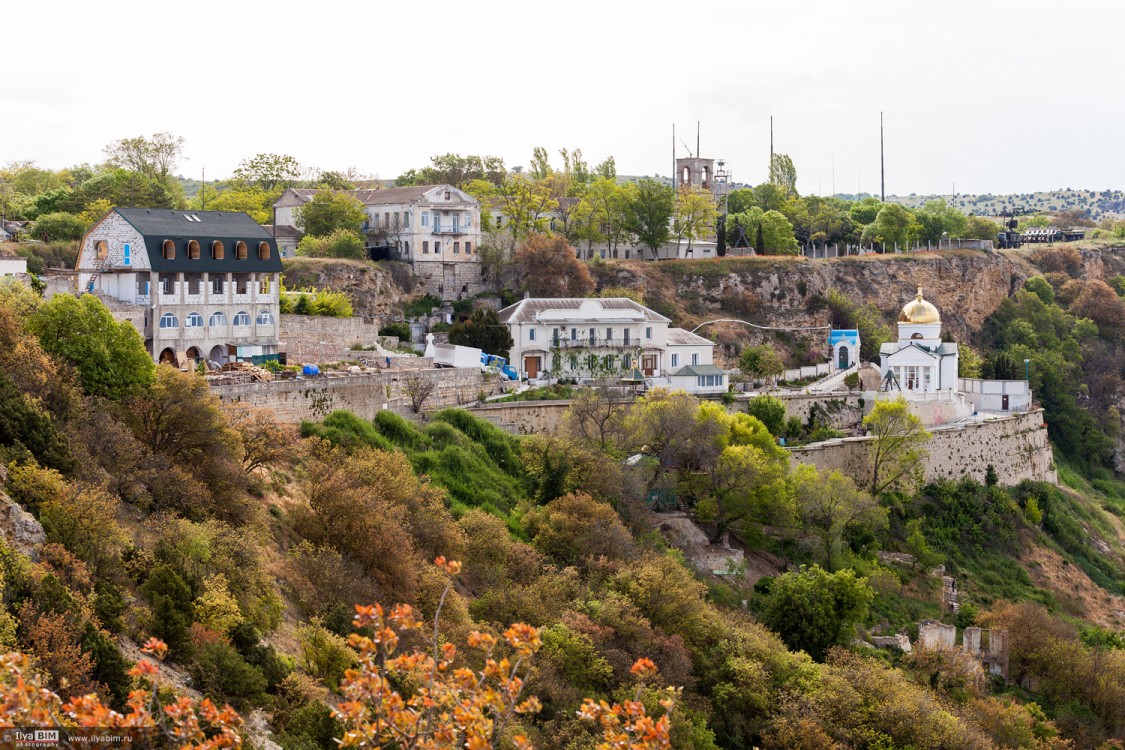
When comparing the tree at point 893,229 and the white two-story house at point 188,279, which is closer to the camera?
the white two-story house at point 188,279

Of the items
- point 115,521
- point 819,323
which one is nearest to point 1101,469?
point 819,323

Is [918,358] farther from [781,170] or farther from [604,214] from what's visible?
[781,170]

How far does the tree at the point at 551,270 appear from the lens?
62.8 metres

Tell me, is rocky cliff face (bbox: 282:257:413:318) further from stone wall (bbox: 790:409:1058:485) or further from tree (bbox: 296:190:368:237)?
stone wall (bbox: 790:409:1058:485)

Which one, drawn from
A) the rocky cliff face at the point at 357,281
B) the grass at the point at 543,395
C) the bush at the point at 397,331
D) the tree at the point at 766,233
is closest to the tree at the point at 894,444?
the grass at the point at 543,395

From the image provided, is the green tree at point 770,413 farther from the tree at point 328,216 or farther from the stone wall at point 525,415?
the tree at point 328,216

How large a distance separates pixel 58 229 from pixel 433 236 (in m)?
17.2

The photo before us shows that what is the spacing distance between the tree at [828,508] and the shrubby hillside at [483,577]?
110 millimetres

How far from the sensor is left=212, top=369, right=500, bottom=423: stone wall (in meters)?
36.1

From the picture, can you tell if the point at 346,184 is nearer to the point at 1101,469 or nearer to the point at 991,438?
the point at 991,438

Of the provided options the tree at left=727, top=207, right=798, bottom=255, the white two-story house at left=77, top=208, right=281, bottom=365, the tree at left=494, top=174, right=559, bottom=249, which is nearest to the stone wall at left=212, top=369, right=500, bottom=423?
the white two-story house at left=77, top=208, right=281, bottom=365

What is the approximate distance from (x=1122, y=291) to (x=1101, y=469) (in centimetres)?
2694

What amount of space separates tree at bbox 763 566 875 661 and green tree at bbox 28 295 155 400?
17.7 m

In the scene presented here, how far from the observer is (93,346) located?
30.2 metres
